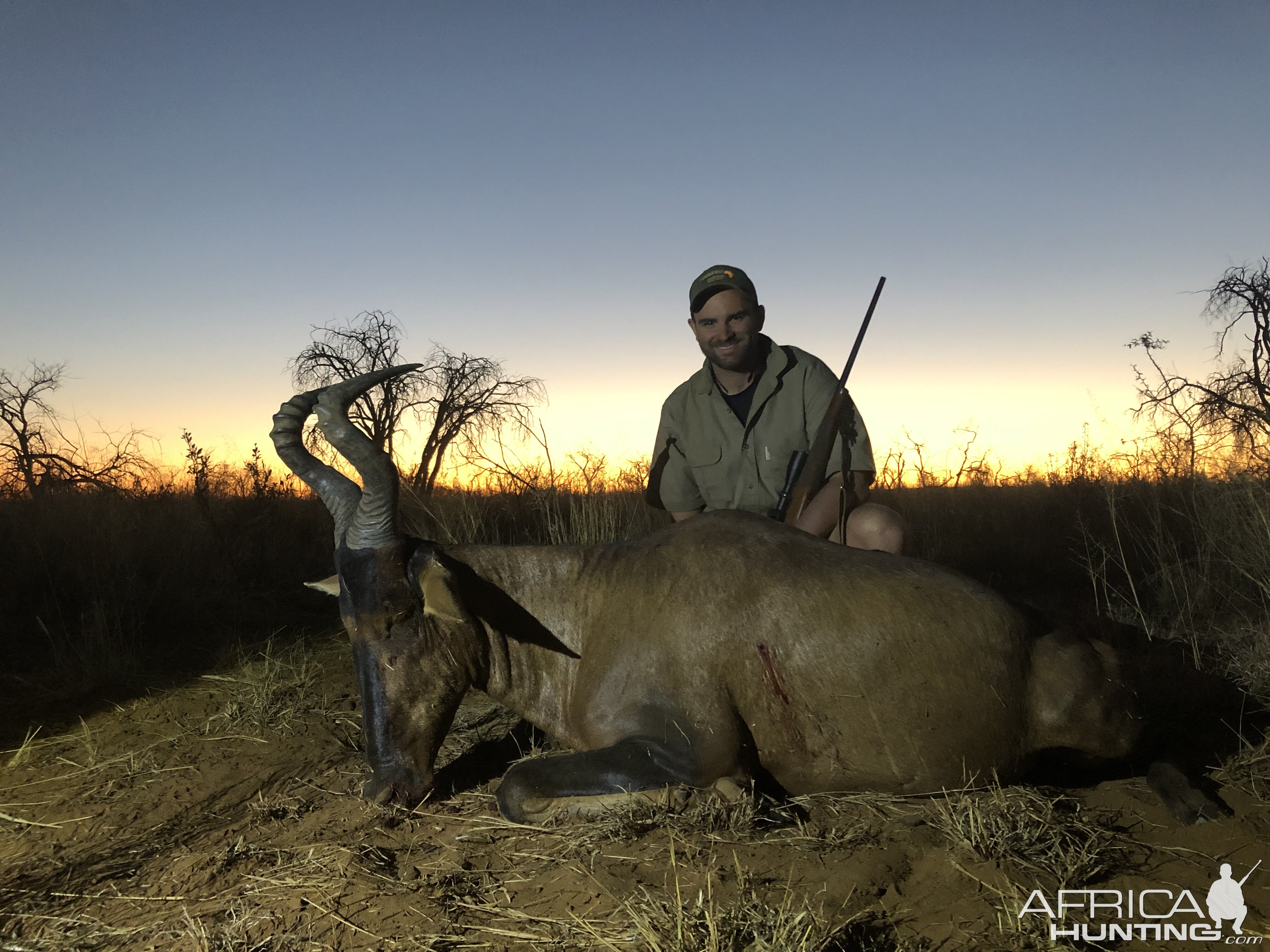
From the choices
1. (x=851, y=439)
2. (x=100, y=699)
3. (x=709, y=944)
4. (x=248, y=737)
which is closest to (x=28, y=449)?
(x=100, y=699)

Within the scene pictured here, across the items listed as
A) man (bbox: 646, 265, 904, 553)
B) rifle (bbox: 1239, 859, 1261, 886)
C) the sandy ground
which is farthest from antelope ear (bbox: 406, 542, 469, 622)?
rifle (bbox: 1239, 859, 1261, 886)

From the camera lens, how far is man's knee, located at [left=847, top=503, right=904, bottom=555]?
449 centimetres

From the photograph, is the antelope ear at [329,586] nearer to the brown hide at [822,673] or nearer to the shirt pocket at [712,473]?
the brown hide at [822,673]

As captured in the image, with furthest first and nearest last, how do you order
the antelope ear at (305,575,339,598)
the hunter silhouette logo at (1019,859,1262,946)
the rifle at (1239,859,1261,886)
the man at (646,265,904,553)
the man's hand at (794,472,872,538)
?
the man at (646,265,904,553) → the man's hand at (794,472,872,538) → the antelope ear at (305,575,339,598) → the rifle at (1239,859,1261,886) → the hunter silhouette logo at (1019,859,1262,946)

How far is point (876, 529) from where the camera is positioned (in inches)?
180

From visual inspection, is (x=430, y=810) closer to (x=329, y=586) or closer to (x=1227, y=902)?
(x=329, y=586)

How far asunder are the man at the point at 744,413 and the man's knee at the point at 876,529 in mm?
333

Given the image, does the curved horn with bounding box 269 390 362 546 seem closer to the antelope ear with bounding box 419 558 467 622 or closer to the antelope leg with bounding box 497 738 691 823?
the antelope ear with bounding box 419 558 467 622

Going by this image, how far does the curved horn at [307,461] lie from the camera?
356 centimetres

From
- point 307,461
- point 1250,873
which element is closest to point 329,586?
point 307,461

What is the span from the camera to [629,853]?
9.06 ft

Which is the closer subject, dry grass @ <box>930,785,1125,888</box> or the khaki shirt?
dry grass @ <box>930,785,1125,888</box>

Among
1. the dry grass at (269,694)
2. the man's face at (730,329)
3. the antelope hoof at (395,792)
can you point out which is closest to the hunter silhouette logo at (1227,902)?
the antelope hoof at (395,792)

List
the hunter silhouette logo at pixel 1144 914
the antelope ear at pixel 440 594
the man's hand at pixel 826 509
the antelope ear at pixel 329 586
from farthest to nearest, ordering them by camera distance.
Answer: the man's hand at pixel 826 509 → the antelope ear at pixel 329 586 → the antelope ear at pixel 440 594 → the hunter silhouette logo at pixel 1144 914
